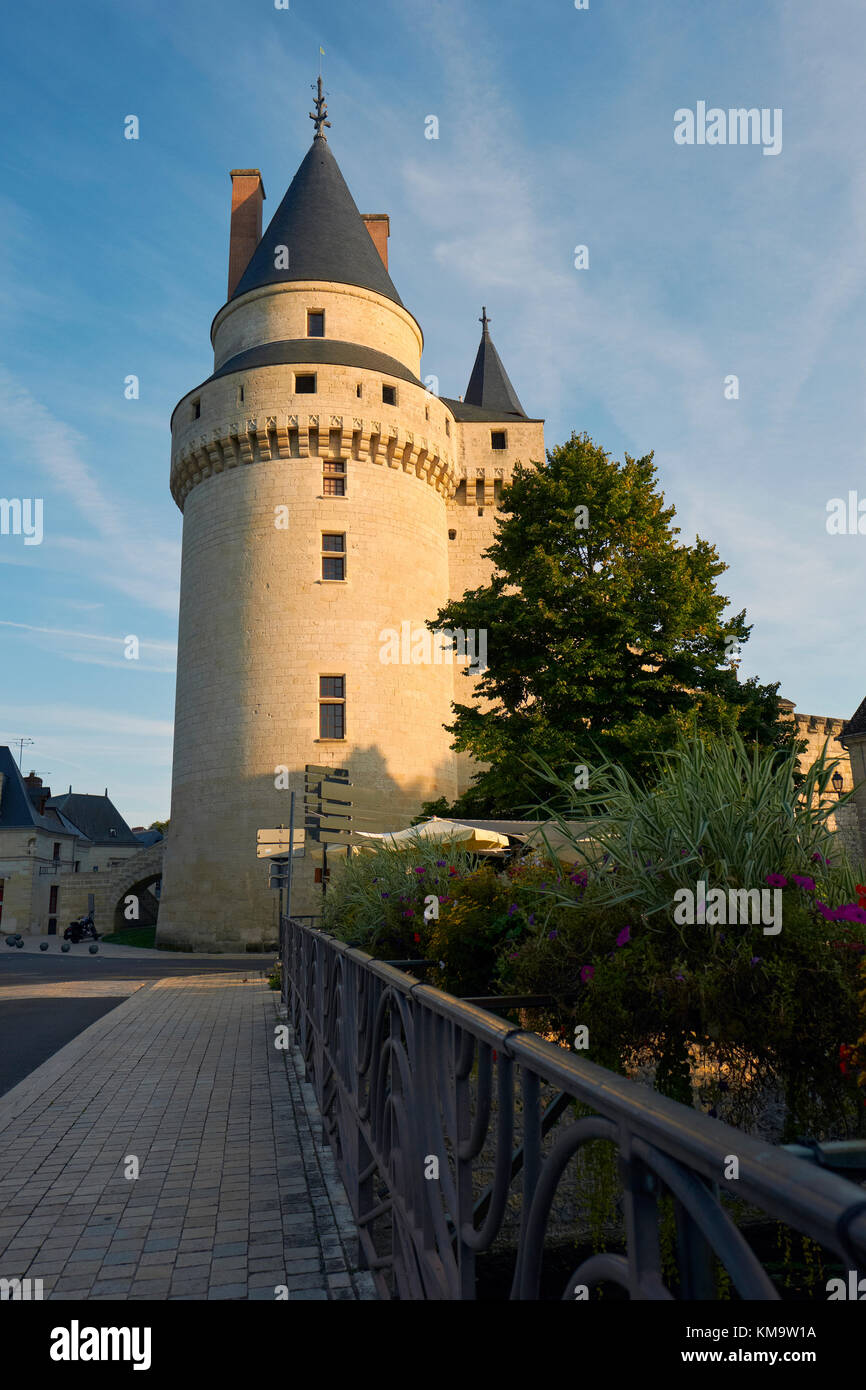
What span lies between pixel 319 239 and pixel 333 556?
1250cm

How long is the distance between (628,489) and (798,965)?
17293 millimetres

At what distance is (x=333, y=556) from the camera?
29938 mm

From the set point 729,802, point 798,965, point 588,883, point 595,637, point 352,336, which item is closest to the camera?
point 798,965

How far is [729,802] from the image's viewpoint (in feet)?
12.5

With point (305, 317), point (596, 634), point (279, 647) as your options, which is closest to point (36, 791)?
point (279, 647)

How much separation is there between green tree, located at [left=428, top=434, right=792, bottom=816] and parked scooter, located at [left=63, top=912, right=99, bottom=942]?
71.7 feet

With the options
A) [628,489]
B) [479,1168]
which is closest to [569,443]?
[628,489]

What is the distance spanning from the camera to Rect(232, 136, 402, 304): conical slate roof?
32.0m

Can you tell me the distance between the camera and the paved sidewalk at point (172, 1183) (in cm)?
364

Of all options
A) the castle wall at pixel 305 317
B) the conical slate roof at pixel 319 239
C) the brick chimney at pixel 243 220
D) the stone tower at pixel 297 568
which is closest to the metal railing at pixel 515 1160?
the stone tower at pixel 297 568

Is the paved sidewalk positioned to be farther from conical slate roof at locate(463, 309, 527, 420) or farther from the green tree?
conical slate roof at locate(463, 309, 527, 420)

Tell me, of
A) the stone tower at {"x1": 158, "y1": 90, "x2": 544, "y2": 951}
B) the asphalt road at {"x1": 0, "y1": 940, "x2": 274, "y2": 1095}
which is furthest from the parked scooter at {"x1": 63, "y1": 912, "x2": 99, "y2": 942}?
the stone tower at {"x1": 158, "y1": 90, "x2": 544, "y2": 951}

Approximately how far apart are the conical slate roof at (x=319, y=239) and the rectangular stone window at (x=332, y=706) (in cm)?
1453
